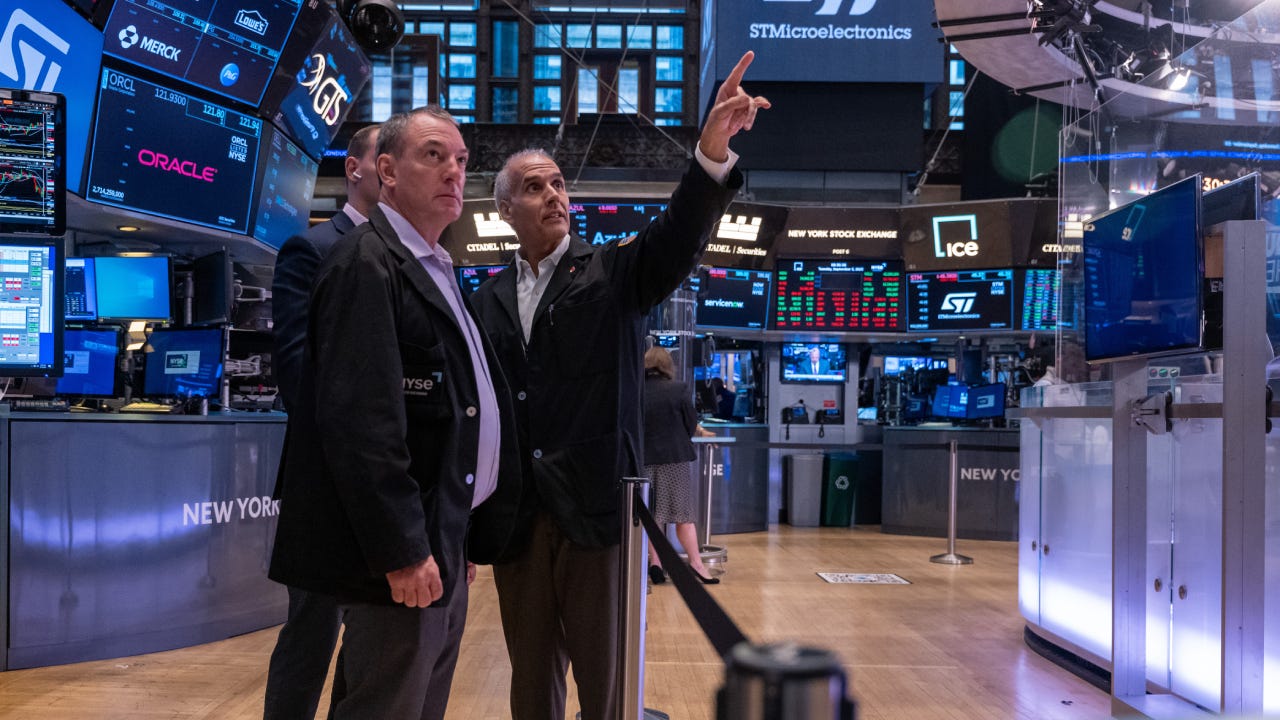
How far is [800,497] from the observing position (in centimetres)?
1018

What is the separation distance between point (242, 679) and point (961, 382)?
27.3 ft

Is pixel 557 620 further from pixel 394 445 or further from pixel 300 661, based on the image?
pixel 394 445

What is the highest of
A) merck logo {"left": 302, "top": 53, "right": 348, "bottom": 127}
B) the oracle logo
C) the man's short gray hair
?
merck logo {"left": 302, "top": 53, "right": 348, "bottom": 127}

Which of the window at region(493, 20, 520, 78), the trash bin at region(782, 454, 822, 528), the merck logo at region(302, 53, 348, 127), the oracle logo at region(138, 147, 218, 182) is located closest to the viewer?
the oracle logo at region(138, 147, 218, 182)

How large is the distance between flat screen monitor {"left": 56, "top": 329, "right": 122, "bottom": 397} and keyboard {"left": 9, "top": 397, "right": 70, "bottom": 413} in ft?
0.49

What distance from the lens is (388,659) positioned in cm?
166

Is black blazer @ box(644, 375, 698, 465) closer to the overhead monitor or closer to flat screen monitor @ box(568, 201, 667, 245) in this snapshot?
the overhead monitor

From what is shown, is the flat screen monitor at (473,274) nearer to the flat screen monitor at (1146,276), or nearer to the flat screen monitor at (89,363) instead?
the flat screen monitor at (89,363)

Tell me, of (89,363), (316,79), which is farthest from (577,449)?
(316,79)

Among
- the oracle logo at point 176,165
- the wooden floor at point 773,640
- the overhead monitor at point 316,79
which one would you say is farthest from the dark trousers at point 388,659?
the overhead monitor at point 316,79

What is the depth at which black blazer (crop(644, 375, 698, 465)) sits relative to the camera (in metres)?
6.15

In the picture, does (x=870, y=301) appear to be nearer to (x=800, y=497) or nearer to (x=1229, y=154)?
(x=800, y=497)

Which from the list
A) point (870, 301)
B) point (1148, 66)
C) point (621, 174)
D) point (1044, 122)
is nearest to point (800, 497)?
point (870, 301)

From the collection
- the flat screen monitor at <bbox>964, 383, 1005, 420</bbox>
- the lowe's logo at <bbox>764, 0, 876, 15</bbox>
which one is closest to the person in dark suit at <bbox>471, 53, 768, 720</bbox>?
the flat screen monitor at <bbox>964, 383, 1005, 420</bbox>
